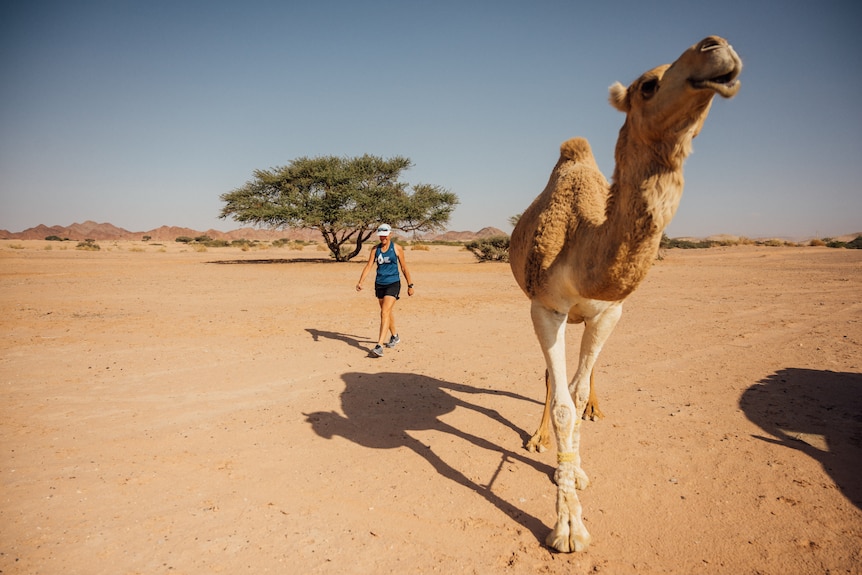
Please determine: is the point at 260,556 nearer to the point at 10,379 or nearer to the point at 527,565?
the point at 527,565

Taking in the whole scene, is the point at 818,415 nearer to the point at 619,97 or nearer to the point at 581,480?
the point at 581,480

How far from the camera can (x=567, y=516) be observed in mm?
2941

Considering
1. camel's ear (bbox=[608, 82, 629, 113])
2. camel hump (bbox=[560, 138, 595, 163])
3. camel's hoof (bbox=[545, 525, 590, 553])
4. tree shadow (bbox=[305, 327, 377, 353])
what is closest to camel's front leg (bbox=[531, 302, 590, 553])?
camel's hoof (bbox=[545, 525, 590, 553])

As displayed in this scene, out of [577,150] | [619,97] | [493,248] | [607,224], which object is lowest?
[493,248]

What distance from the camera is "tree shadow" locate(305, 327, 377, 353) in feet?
27.4

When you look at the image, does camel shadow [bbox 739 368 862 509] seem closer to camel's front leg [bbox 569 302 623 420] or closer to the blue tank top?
camel's front leg [bbox 569 302 623 420]

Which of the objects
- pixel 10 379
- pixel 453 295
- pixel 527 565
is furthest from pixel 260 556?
pixel 453 295

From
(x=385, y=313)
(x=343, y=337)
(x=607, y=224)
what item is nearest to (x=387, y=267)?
(x=385, y=313)

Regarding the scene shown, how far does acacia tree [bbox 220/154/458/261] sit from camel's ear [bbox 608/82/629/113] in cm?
2811

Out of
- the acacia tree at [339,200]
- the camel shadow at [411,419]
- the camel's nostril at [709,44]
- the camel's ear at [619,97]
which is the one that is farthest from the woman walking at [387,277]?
the acacia tree at [339,200]

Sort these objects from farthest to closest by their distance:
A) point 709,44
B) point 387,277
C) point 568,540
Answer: point 387,277, point 568,540, point 709,44

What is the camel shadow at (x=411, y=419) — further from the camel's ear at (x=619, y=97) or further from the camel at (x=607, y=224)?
the camel's ear at (x=619, y=97)

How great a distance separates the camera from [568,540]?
2896 mm

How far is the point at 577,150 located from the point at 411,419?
3.35 m
